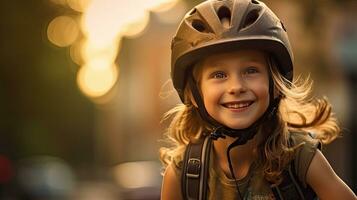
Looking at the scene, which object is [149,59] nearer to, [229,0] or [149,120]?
[149,120]

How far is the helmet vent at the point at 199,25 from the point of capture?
141 inches

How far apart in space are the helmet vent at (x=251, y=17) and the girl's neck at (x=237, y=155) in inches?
21.0

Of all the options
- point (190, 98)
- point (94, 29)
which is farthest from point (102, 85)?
point (190, 98)

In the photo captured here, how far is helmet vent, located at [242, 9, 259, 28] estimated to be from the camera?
3.51 metres

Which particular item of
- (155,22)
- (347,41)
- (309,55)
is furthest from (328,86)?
(155,22)

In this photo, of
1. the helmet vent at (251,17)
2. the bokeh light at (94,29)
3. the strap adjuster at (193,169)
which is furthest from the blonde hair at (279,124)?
the bokeh light at (94,29)

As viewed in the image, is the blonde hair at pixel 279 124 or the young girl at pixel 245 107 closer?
the young girl at pixel 245 107

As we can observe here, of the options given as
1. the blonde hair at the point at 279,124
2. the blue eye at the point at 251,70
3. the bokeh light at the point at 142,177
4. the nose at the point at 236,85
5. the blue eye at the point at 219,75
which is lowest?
the bokeh light at the point at 142,177

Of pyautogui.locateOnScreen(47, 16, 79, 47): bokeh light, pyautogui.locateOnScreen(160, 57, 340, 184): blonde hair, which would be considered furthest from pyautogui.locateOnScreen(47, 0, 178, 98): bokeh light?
pyautogui.locateOnScreen(160, 57, 340, 184): blonde hair

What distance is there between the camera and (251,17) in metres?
3.55

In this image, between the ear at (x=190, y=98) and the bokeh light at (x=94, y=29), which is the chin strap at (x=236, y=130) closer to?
the ear at (x=190, y=98)

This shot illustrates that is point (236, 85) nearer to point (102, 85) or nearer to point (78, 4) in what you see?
point (78, 4)

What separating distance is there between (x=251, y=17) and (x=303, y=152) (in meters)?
0.64

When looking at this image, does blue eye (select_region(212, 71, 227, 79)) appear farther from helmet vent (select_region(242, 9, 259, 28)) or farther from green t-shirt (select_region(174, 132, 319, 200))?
green t-shirt (select_region(174, 132, 319, 200))
